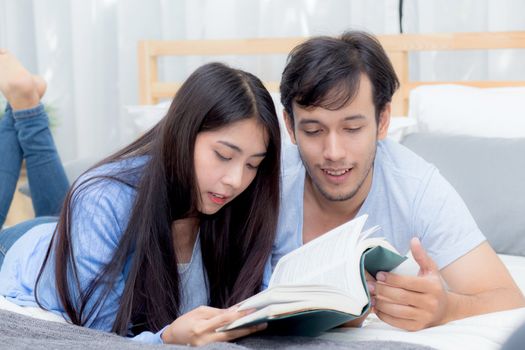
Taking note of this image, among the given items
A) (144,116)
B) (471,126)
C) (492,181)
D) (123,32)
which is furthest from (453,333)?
(123,32)

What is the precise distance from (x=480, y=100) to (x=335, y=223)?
2.24ft

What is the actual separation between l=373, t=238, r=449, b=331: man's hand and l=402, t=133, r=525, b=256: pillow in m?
0.68

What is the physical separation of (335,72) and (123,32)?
154 cm

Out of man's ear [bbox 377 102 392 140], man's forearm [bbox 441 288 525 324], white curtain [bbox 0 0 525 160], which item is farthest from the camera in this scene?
white curtain [bbox 0 0 525 160]

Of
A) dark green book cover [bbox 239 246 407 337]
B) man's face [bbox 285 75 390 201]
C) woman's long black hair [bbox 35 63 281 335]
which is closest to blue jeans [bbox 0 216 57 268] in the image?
woman's long black hair [bbox 35 63 281 335]

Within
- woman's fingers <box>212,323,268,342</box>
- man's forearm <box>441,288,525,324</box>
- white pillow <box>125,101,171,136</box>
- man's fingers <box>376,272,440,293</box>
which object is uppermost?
white pillow <box>125,101,171,136</box>

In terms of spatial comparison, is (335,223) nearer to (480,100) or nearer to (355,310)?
(355,310)

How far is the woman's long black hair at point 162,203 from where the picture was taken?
53.9 inches

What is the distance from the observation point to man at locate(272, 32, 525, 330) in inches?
58.6

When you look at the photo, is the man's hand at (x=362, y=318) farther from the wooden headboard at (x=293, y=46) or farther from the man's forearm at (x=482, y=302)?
the wooden headboard at (x=293, y=46)

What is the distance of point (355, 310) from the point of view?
44.6 inches

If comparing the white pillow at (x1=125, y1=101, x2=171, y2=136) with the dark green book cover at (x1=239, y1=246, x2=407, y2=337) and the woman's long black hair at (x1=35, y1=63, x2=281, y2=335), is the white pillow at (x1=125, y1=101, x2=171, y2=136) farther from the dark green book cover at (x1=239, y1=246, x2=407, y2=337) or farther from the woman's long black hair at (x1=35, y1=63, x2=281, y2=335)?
the dark green book cover at (x1=239, y1=246, x2=407, y2=337)

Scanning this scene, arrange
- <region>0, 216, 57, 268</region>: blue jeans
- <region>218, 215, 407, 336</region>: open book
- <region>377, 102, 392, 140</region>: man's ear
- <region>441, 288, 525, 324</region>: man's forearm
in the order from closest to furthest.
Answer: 1. <region>218, 215, 407, 336</region>: open book
2. <region>441, 288, 525, 324</region>: man's forearm
3. <region>377, 102, 392, 140</region>: man's ear
4. <region>0, 216, 57, 268</region>: blue jeans

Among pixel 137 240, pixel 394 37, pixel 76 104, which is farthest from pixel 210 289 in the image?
pixel 76 104
